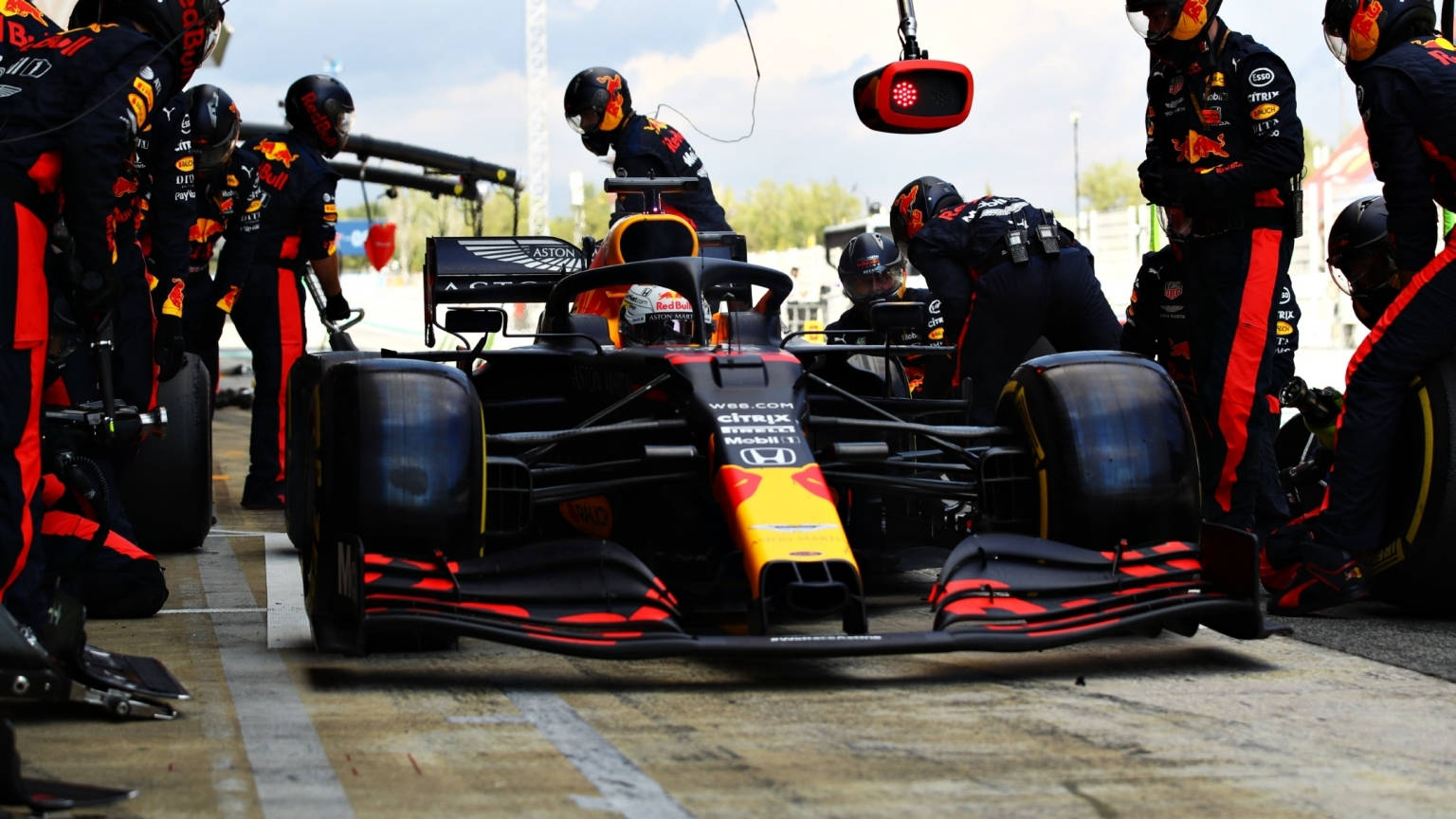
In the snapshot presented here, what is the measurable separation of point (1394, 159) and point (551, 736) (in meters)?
3.54

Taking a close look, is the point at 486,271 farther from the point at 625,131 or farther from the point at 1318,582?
the point at 1318,582

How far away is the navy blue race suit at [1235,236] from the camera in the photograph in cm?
661

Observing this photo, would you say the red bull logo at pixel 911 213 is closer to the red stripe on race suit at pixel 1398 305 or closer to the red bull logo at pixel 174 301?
the red stripe on race suit at pixel 1398 305

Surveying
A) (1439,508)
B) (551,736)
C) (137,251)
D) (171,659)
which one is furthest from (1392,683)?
(137,251)

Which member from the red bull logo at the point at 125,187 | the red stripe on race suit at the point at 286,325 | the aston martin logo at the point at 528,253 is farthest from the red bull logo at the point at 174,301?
the red stripe on race suit at the point at 286,325

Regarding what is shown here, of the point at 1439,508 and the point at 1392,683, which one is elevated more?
the point at 1439,508

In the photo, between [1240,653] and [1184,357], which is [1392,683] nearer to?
[1240,653]

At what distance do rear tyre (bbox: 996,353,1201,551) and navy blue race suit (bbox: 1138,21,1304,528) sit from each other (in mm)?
1589

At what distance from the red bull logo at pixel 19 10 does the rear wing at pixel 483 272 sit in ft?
10.7

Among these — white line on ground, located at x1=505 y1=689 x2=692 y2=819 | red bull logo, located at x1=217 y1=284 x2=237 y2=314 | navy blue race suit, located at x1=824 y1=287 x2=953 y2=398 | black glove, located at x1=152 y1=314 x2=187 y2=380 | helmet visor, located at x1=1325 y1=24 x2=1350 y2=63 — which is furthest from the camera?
red bull logo, located at x1=217 y1=284 x2=237 y2=314

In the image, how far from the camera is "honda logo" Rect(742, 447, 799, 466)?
4.72 m

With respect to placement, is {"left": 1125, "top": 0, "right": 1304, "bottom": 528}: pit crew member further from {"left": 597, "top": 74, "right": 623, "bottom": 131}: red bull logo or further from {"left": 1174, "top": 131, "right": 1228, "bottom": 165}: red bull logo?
{"left": 597, "top": 74, "right": 623, "bottom": 131}: red bull logo

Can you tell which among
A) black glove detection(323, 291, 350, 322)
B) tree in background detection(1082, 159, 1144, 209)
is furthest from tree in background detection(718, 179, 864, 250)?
black glove detection(323, 291, 350, 322)

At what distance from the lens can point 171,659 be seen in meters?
4.80
